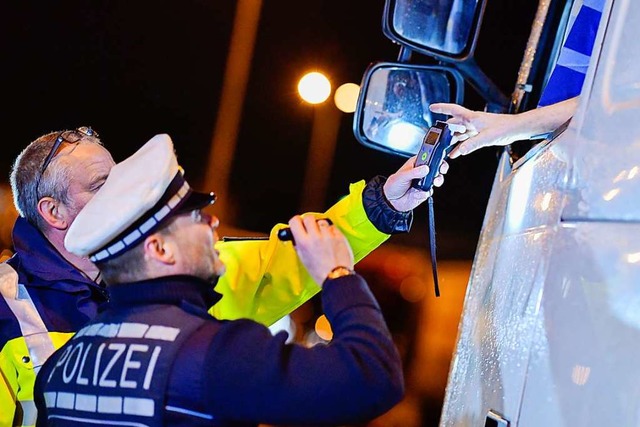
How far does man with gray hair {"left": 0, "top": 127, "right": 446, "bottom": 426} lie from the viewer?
2156 mm

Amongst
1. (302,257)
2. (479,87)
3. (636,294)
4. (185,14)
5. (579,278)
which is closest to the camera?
(636,294)

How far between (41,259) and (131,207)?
3.08 feet

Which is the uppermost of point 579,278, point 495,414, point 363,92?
point 363,92

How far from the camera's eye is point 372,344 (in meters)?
1.39

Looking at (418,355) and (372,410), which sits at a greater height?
(372,410)

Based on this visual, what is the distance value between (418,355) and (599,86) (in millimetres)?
9868

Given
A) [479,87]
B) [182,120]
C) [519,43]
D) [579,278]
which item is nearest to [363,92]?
[479,87]

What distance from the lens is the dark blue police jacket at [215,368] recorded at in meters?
1.35

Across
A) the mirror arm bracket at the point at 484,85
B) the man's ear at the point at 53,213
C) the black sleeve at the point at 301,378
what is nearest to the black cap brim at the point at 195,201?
the black sleeve at the point at 301,378

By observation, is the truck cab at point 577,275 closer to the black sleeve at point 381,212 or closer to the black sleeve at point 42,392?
the black sleeve at point 381,212

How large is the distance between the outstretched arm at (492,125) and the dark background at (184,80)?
1050 centimetres

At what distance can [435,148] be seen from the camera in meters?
2.01

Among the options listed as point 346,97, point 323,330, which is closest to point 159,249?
point 323,330

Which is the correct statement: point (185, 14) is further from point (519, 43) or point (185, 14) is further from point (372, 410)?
point (372, 410)
